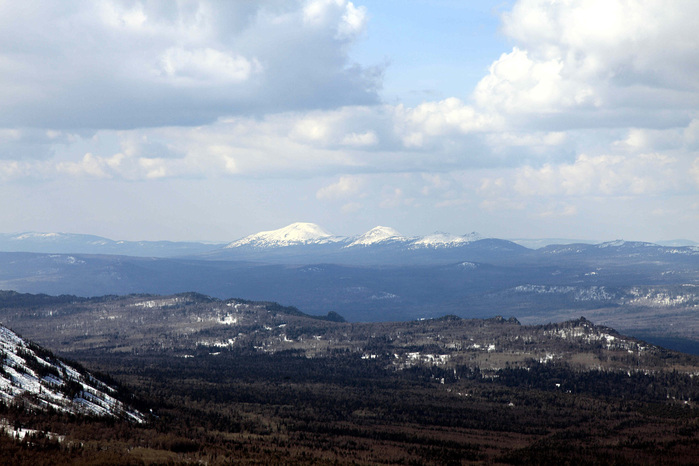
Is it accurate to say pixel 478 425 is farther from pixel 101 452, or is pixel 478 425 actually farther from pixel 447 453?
pixel 101 452

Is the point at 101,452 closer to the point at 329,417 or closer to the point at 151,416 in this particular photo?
the point at 151,416

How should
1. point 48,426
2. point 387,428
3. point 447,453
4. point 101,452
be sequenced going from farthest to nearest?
point 387,428
point 447,453
point 48,426
point 101,452

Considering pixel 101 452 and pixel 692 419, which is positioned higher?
pixel 101 452

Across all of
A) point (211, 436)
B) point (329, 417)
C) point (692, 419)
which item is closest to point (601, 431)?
point (692, 419)

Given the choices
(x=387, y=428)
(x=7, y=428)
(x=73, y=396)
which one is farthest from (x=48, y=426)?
(x=387, y=428)

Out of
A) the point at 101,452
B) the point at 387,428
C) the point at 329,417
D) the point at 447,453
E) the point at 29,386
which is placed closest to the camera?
the point at 101,452

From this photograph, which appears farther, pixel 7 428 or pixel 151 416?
pixel 151 416
